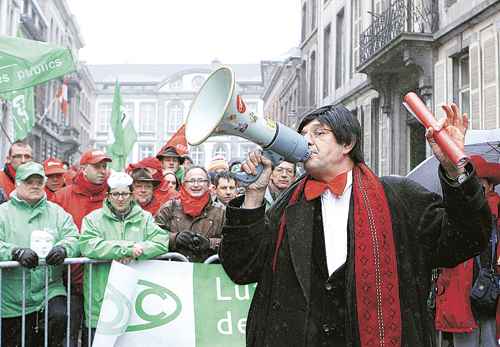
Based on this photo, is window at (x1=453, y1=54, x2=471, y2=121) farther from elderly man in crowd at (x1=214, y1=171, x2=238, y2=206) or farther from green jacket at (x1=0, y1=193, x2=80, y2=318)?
green jacket at (x1=0, y1=193, x2=80, y2=318)

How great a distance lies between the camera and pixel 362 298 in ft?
7.59

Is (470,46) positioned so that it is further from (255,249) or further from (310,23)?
(310,23)

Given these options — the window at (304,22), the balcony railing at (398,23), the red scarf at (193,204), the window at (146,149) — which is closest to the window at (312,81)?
the window at (304,22)

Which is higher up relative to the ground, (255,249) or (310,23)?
(310,23)

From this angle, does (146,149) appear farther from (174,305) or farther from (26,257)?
(26,257)

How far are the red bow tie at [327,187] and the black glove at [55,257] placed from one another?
7.72 feet

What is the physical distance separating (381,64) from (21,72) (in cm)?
878

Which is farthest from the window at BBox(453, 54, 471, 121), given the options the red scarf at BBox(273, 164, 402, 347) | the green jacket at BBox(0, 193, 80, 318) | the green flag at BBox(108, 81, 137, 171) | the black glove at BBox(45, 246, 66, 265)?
the red scarf at BBox(273, 164, 402, 347)

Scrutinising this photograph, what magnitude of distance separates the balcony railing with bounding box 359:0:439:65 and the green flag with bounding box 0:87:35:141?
722 cm

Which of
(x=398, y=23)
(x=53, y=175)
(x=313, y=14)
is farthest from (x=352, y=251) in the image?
(x=313, y=14)

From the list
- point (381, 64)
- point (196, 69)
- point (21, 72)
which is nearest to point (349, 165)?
point (21, 72)

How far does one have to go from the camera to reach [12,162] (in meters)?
6.24

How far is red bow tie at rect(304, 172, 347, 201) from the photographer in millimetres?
2520

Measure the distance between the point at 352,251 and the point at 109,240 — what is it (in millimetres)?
2624
